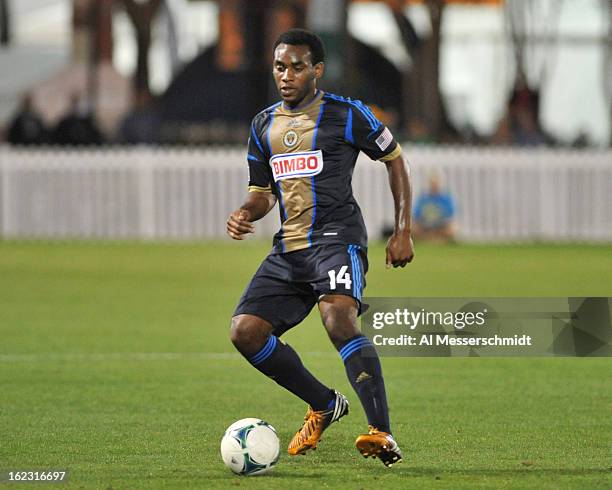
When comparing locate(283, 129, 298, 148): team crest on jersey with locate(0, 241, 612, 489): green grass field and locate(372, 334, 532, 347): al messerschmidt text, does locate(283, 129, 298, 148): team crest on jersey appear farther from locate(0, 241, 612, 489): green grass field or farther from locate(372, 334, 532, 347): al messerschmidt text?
locate(0, 241, 612, 489): green grass field

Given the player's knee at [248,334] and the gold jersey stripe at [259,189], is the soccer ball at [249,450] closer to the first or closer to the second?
the player's knee at [248,334]

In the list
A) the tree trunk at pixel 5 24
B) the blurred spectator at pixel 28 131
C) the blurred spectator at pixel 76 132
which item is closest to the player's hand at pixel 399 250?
the blurred spectator at pixel 76 132

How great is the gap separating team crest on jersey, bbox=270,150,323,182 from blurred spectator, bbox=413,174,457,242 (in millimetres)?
18759

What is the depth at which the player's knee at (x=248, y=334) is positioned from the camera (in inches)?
325

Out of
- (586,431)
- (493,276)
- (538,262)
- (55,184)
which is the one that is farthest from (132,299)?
(55,184)

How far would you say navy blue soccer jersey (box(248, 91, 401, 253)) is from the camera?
8242 millimetres

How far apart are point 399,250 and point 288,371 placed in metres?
0.93

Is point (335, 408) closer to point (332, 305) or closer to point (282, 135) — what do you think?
point (332, 305)

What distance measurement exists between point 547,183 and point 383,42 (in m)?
19.4

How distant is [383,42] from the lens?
48.0 metres

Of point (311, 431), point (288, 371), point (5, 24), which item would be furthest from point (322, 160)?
point (5, 24)

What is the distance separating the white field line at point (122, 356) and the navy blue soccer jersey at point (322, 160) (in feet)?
15.7

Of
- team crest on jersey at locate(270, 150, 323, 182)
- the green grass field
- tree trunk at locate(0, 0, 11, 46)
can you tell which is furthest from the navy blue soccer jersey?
tree trunk at locate(0, 0, 11, 46)

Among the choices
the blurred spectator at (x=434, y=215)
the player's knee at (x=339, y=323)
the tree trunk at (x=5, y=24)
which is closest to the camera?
the player's knee at (x=339, y=323)
